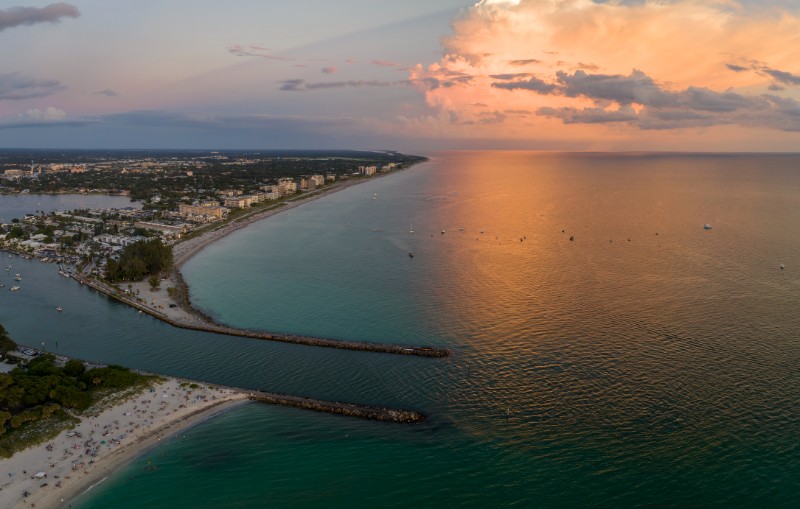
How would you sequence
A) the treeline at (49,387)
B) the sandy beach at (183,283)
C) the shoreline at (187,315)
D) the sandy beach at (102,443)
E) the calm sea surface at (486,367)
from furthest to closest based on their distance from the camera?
the sandy beach at (183,283), the shoreline at (187,315), the treeline at (49,387), the calm sea surface at (486,367), the sandy beach at (102,443)

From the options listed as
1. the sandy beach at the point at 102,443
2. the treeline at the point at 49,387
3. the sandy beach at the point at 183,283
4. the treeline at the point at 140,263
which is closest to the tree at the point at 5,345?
the treeline at the point at 49,387

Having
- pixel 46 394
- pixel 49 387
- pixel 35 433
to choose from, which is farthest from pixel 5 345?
pixel 35 433

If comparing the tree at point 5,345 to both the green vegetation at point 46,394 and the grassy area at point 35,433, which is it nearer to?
the green vegetation at point 46,394

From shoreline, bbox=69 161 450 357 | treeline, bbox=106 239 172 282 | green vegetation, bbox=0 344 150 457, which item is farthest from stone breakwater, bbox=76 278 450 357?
treeline, bbox=106 239 172 282

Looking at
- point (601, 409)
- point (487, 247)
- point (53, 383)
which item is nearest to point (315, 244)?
point (487, 247)

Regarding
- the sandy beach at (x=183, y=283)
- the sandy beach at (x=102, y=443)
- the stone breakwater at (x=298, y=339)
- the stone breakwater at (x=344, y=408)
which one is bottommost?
the sandy beach at (x=102, y=443)

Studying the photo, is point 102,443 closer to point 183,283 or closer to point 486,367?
point 486,367

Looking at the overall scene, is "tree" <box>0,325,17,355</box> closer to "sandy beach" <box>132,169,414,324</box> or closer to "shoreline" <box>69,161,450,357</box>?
"shoreline" <box>69,161,450,357</box>

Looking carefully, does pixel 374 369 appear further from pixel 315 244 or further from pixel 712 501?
pixel 315 244
